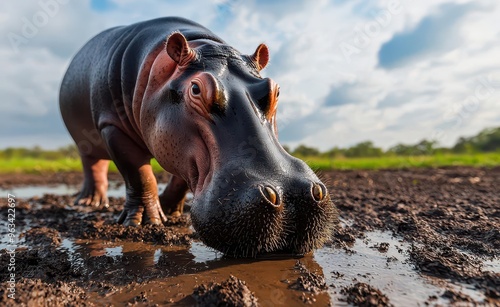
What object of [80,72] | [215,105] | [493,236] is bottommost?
[493,236]

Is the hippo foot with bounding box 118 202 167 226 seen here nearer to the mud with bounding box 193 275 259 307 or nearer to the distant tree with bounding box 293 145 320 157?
the mud with bounding box 193 275 259 307

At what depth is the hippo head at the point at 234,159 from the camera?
6.59 ft

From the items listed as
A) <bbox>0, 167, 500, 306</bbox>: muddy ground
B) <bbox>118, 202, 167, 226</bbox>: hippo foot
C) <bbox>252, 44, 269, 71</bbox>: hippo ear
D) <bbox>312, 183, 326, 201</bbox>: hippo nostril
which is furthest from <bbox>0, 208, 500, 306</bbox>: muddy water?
<bbox>252, 44, 269, 71</bbox>: hippo ear

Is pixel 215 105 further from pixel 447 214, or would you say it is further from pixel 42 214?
pixel 42 214

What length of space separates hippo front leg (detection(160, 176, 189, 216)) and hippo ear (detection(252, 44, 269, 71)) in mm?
1554

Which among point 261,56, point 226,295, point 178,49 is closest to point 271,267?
point 226,295

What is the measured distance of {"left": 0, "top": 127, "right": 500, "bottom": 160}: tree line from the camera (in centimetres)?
1972

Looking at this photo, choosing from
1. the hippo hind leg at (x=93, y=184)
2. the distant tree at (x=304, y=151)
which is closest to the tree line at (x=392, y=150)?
the distant tree at (x=304, y=151)

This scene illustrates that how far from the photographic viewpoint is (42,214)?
456 cm

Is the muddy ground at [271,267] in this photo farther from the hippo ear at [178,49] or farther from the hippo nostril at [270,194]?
the hippo ear at [178,49]

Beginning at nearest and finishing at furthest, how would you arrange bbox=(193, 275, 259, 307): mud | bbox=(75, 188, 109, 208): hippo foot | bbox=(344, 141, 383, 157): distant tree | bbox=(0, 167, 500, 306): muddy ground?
bbox=(193, 275, 259, 307): mud
bbox=(0, 167, 500, 306): muddy ground
bbox=(75, 188, 109, 208): hippo foot
bbox=(344, 141, 383, 157): distant tree

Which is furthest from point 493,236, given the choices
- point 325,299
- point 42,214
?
point 42,214

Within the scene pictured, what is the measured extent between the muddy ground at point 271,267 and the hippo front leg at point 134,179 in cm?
29

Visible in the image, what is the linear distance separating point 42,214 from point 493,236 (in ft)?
14.2
